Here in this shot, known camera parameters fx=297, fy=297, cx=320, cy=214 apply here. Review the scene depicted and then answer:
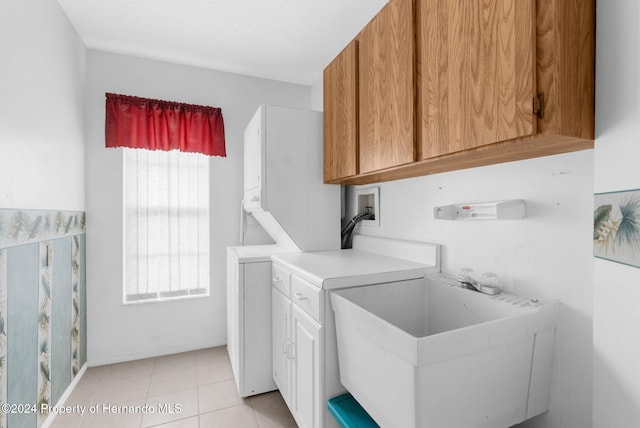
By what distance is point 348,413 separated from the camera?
4.17 feet

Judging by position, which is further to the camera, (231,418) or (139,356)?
(139,356)

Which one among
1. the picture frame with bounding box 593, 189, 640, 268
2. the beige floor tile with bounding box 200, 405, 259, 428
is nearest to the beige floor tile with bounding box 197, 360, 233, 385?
the beige floor tile with bounding box 200, 405, 259, 428

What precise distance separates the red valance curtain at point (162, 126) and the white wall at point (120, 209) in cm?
10

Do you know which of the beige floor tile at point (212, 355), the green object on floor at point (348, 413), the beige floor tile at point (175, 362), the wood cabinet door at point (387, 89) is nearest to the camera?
the green object on floor at point (348, 413)

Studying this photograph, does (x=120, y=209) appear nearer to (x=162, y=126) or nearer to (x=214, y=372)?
(x=162, y=126)

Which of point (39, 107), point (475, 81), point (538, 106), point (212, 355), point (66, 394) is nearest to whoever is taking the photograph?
point (538, 106)

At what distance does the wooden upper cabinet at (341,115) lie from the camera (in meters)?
1.79

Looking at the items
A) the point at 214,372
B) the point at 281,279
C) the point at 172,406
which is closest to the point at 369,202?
the point at 281,279

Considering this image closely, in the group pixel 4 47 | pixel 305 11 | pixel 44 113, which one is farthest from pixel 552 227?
pixel 44 113

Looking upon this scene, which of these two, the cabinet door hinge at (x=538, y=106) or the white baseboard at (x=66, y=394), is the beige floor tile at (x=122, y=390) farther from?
the cabinet door hinge at (x=538, y=106)

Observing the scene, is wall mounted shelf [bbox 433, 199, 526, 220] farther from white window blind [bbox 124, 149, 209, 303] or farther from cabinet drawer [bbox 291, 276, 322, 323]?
white window blind [bbox 124, 149, 209, 303]

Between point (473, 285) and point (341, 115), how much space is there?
1269 mm

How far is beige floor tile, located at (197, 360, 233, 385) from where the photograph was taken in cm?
234

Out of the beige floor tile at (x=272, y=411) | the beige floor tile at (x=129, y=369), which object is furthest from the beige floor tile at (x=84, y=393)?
the beige floor tile at (x=272, y=411)
